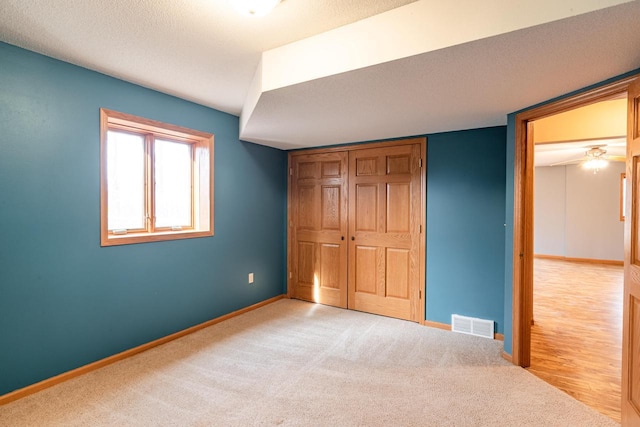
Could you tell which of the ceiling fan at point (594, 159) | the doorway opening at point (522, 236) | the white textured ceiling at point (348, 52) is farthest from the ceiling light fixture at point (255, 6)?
the ceiling fan at point (594, 159)

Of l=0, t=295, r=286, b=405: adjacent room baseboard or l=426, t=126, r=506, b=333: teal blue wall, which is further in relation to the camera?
l=426, t=126, r=506, b=333: teal blue wall

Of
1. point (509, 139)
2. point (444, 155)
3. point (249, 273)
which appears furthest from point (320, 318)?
point (509, 139)

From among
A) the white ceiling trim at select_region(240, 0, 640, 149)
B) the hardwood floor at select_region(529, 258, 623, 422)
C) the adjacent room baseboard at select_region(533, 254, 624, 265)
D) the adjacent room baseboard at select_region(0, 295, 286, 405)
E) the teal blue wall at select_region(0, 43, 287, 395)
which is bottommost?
the hardwood floor at select_region(529, 258, 623, 422)

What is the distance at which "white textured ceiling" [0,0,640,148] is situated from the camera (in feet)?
4.74

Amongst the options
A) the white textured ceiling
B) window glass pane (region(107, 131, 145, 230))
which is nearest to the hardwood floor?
the white textured ceiling

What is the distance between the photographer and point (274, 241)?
4.30m

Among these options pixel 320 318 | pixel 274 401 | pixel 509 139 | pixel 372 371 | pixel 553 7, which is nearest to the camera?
pixel 553 7

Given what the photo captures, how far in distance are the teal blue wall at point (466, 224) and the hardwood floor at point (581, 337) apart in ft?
1.82

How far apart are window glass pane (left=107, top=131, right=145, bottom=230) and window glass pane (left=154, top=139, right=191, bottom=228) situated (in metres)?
0.16

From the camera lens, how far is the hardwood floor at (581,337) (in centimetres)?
229

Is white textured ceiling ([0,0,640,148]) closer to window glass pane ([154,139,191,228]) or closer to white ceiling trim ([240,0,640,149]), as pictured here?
white ceiling trim ([240,0,640,149])

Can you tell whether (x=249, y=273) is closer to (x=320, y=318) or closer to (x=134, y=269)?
(x=320, y=318)

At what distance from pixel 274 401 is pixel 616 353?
3.03m

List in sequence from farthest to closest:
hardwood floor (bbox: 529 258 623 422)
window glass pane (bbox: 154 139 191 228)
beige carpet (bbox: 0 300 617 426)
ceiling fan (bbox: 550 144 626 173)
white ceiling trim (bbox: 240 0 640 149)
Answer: ceiling fan (bbox: 550 144 626 173) < window glass pane (bbox: 154 139 191 228) < hardwood floor (bbox: 529 258 623 422) < beige carpet (bbox: 0 300 617 426) < white ceiling trim (bbox: 240 0 640 149)
